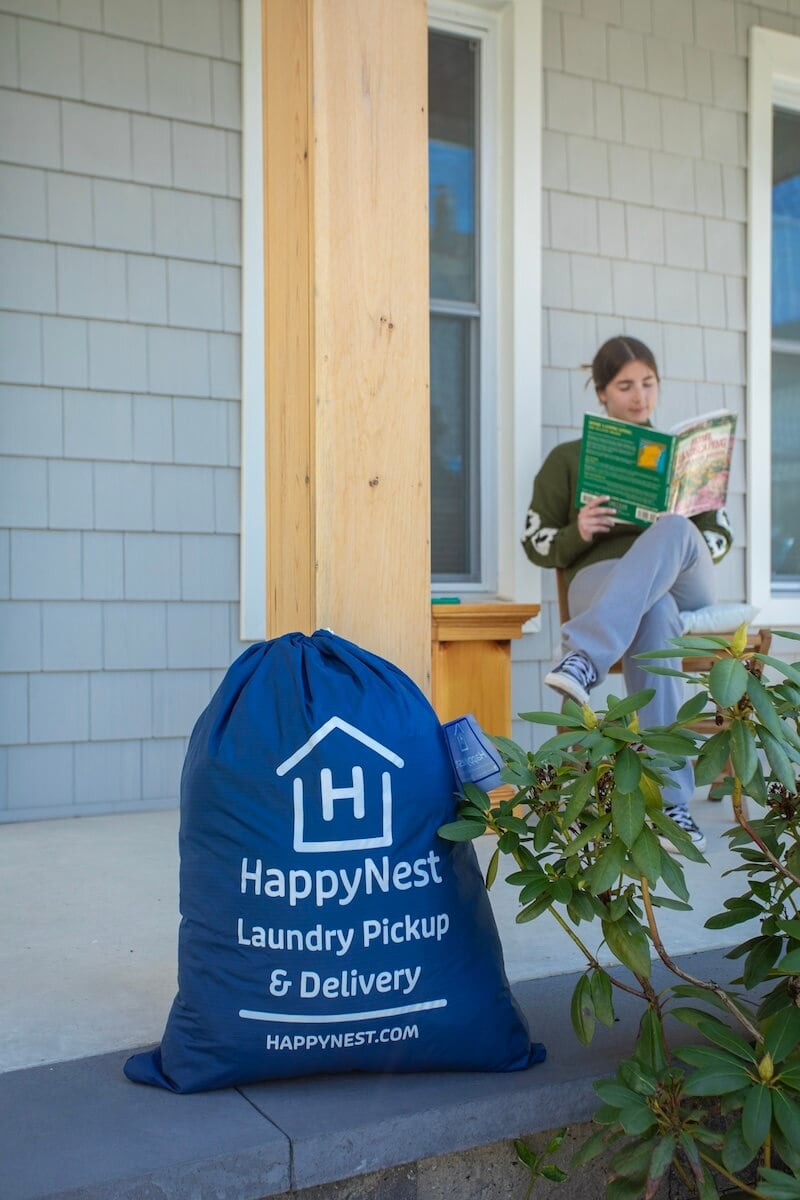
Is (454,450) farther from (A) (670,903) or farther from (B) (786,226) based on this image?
(A) (670,903)

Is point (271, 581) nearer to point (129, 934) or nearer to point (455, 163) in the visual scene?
point (129, 934)

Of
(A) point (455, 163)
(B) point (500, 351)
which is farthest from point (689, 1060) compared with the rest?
(A) point (455, 163)

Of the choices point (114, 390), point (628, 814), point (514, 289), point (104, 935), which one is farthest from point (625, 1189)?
point (514, 289)

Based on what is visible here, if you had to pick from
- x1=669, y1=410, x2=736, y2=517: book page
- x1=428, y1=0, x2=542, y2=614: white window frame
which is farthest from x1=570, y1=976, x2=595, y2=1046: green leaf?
x1=428, y1=0, x2=542, y2=614: white window frame

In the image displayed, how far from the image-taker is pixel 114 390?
316 cm

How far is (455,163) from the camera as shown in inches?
147

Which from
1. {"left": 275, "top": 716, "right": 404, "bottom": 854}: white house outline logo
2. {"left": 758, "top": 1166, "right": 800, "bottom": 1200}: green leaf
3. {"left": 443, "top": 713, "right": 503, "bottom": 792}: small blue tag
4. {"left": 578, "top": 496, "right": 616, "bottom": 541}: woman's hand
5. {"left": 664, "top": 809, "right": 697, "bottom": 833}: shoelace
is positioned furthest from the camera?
{"left": 578, "top": 496, "right": 616, "bottom": 541}: woman's hand

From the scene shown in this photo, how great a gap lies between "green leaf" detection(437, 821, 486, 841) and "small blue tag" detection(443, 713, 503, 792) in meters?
0.07

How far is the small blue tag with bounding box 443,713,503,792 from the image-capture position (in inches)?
55.2

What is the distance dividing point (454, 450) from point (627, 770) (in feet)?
8.59

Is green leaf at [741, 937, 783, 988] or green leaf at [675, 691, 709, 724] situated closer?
green leaf at [675, 691, 709, 724]

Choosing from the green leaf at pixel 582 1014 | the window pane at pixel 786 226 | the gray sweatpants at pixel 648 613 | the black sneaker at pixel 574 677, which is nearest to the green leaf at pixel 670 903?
the green leaf at pixel 582 1014

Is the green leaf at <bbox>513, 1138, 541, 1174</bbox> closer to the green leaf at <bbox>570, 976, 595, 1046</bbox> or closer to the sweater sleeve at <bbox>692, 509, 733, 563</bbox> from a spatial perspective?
the green leaf at <bbox>570, 976, 595, 1046</bbox>

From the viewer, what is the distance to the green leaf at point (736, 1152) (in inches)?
45.9
